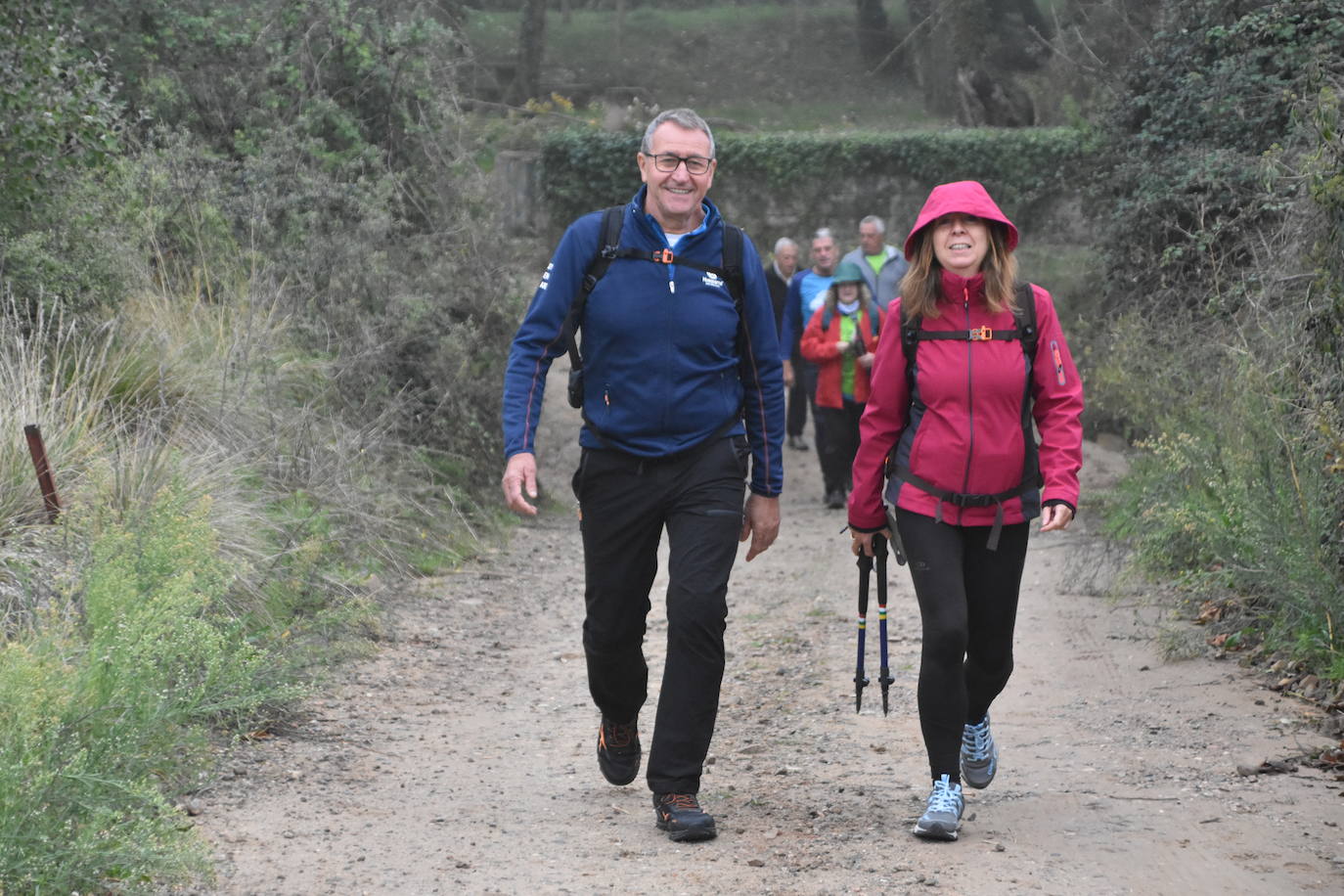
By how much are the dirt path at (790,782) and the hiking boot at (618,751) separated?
104 mm

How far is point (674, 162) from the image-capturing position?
5156 mm

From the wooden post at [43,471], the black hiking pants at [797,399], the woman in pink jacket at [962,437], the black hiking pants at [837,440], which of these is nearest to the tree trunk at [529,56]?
the black hiking pants at [797,399]

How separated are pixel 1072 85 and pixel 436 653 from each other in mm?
22938

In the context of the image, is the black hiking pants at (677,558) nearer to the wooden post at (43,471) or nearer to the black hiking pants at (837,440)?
the wooden post at (43,471)

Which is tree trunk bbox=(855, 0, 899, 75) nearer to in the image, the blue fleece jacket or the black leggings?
the blue fleece jacket

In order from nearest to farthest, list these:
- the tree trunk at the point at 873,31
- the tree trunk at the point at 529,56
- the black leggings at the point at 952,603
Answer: the black leggings at the point at 952,603 → the tree trunk at the point at 529,56 → the tree trunk at the point at 873,31

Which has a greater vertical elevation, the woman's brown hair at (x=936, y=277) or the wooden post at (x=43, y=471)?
the woman's brown hair at (x=936, y=277)

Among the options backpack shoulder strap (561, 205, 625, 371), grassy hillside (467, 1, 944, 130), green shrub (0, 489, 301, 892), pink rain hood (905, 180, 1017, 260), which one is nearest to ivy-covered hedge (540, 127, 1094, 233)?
grassy hillside (467, 1, 944, 130)

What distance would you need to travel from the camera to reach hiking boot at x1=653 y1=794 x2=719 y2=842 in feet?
16.4

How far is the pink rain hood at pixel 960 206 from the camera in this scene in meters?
5.01

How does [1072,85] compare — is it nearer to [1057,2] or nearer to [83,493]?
[1057,2]

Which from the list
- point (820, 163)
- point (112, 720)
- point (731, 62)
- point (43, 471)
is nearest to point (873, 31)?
point (731, 62)

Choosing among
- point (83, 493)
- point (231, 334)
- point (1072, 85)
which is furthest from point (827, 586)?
point (1072, 85)

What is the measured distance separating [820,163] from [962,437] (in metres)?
22.5
